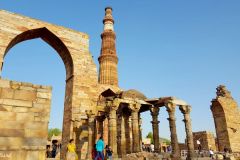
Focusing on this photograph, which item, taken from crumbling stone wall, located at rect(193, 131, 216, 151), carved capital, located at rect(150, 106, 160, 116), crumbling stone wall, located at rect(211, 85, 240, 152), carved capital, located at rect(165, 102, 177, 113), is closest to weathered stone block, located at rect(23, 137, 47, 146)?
carved capital, located at rect(165, 102, 177, 113)

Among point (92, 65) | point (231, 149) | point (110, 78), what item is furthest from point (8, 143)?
point (110, 78)

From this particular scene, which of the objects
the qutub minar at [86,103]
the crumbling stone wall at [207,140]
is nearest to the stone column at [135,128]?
the qutub minar at [86,103]

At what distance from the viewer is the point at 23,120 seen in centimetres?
543

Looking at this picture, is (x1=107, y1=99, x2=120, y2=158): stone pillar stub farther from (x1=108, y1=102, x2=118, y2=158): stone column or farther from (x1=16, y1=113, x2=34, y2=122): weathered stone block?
(x1=16, y1=113, x2=34, y2=122): weathered stone block

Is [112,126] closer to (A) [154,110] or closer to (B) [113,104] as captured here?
(B) [113,104]

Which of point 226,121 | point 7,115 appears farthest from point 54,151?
point 226,121

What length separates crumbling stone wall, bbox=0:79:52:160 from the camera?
202 inches

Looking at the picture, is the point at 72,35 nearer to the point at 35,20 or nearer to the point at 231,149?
the point at 35,20

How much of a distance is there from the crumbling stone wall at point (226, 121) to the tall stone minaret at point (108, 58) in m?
12.1

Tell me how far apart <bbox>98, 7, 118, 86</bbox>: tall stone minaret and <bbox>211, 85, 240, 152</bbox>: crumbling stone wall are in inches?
478

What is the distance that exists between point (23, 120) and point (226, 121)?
64.0ft

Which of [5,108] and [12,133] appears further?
[5,108]

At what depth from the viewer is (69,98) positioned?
634 inches

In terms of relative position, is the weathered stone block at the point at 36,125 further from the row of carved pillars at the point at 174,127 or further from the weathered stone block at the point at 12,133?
the row of carved pillars at the point at 174,127
